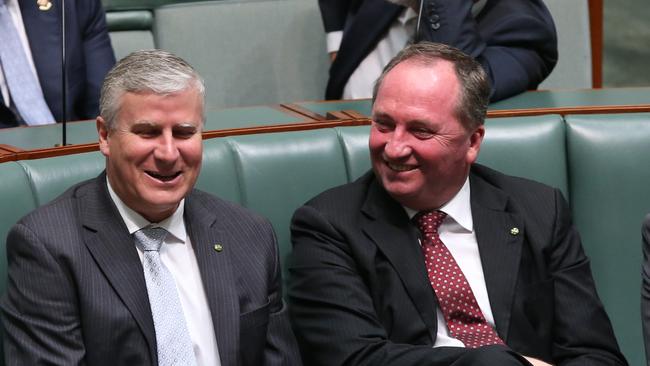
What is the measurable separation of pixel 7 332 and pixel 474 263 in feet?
2.47

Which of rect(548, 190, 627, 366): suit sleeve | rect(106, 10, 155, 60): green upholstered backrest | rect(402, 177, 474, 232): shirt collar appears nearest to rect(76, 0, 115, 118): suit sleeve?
rect(106, 10, 155, 60): green upholstered backrest

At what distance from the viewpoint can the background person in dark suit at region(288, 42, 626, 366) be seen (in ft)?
6.21

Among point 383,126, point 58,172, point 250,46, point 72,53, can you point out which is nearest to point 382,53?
point 250,46

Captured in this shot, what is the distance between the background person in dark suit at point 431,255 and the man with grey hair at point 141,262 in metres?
0.12

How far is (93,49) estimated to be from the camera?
2664mm

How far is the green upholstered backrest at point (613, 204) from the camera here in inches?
87.6

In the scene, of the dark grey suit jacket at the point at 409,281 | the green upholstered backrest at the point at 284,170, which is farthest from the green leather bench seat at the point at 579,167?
the dark grey suit jacket at the point at 409,281

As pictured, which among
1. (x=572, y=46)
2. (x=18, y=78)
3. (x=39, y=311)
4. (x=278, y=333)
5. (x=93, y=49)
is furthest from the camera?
(x=572, y=46)

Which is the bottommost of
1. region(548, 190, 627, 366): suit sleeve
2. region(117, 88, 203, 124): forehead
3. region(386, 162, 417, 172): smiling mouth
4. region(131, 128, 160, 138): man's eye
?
region(548, 190, 627, 366): suit sleeve

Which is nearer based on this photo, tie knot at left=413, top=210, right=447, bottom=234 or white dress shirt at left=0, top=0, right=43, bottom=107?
tie knot at left=413, top=210, right=447, bottom=234

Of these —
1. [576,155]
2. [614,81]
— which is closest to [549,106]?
[576,155]

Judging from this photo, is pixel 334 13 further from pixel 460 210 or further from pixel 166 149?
pixel 166 149

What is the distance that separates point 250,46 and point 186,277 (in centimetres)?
148

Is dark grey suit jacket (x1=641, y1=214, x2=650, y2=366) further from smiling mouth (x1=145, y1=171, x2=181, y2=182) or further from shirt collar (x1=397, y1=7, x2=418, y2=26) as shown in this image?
shirt collar (x1=397, y1=7, x2=418, y2=26)
